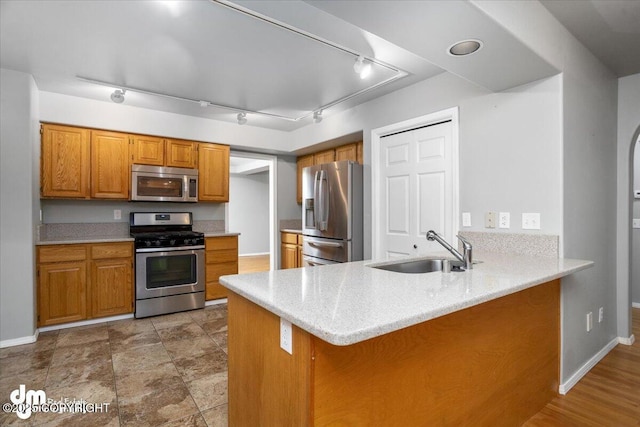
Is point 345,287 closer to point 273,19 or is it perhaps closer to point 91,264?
point 273,19

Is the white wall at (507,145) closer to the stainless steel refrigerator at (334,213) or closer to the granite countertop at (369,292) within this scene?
the granite countertop at (369,292)

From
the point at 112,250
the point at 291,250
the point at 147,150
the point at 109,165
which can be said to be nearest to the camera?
the point at 112,250

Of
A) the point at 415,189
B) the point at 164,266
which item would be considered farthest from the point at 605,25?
the point at 164,266

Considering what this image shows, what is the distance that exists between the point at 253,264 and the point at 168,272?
3.74 m

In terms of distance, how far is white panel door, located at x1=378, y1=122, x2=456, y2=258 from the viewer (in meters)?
2.87

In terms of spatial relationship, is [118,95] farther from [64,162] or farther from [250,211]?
[250,211]

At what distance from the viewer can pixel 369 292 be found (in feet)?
4.13

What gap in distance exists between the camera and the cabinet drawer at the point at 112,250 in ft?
11.4

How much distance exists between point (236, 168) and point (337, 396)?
26.8 ft

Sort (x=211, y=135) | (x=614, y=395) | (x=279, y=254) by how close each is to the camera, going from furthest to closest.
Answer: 1. (x=279, y=254)
2. (x=211, y=135)
3. (x=614, y=395)

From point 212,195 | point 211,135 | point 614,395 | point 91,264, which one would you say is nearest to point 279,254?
point 212,195

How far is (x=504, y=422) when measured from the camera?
1.75 meters

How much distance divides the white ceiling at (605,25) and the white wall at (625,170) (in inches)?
11.8

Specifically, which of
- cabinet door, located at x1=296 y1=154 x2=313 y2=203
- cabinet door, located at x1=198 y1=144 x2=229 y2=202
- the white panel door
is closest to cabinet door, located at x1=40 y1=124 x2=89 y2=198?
cabinet door, located at x1=198 y1=144 x2=229 y2=202
